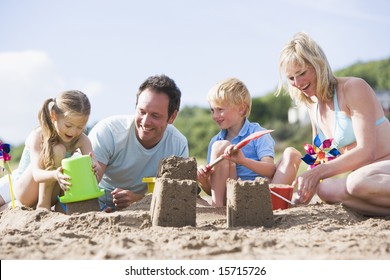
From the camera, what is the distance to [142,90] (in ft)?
14.6

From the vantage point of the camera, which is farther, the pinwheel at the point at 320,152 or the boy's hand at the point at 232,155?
the pinwheel at the point at 320,152

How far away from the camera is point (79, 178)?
363 cm

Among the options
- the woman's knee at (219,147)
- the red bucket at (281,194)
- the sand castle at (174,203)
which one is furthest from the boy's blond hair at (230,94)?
the sand castle at (174,203)

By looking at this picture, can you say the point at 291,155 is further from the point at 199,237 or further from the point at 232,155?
the point at 199,237

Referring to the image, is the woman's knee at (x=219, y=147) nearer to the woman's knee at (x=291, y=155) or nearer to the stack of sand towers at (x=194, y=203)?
the woman's knee at (x=291, y=155)

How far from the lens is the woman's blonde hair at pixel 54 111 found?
3885 mm

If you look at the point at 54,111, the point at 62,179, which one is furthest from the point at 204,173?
the point at 54,111

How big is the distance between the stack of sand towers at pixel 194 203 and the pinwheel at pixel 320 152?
3.63ft

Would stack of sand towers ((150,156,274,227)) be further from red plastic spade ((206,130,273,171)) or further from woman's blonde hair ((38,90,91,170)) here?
woman's blonde hair ((38,90,91,170))

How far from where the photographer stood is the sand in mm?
2393

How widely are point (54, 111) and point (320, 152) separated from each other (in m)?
2.19

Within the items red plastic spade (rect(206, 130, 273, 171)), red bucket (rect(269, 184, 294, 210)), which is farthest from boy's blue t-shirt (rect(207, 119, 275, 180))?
red bucket (rect(269, 184, 294, 210))

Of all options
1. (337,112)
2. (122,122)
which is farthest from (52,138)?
(337,112)

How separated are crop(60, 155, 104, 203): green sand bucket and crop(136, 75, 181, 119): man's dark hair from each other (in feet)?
3.29
